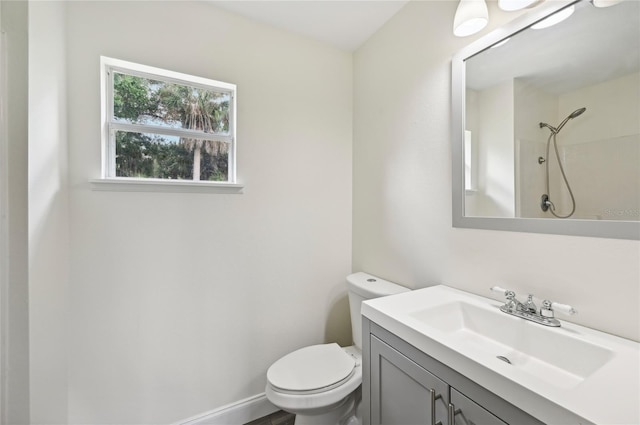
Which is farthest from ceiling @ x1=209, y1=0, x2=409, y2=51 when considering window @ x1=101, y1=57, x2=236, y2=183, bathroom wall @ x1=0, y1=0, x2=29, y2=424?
bathroom wall @ x1=0, y1=0, x2=29, y2=424

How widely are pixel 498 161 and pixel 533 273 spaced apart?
1.48 ft

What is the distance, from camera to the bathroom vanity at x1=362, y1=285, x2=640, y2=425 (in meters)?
0.53

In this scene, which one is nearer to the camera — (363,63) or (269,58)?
(269,58)

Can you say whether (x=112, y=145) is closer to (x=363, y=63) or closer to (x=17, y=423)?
(x=17, y=423)

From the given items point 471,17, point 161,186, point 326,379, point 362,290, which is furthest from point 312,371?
point 471,17

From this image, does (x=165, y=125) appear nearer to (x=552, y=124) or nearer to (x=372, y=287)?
(x=372, y=287)

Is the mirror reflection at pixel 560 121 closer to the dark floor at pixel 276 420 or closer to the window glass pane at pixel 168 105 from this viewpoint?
the window glass pane at pixel 168 105

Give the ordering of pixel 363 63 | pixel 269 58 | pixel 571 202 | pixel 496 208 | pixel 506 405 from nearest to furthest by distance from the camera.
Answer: pixel 506 405
pixel 571 202
pixel 496 208
pixel 269 58
pixel 363 63

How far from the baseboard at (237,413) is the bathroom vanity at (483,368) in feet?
2.78

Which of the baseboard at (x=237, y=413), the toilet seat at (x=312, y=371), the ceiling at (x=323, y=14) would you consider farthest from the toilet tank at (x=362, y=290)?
the ceiling at (x=323, y=14)

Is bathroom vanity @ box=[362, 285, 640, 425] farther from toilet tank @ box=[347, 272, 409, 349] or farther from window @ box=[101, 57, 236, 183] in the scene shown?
window @ box=[101, 57, 236, 183]

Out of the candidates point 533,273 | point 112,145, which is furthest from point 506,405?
point 112,145

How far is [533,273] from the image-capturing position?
0.94 metres

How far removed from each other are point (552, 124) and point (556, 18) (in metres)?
0.36
